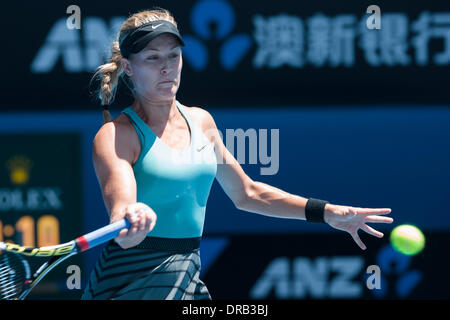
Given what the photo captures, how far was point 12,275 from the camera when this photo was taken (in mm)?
2869

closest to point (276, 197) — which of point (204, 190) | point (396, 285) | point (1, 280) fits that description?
point (204, 190)

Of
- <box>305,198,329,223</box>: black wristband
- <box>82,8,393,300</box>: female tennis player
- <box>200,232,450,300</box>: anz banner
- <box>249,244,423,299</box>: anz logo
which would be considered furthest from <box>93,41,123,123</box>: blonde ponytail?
<box>249,244,423,299</box>: anz logo

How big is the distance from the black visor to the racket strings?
0.78 m

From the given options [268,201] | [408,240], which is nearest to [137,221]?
→ [268,201]

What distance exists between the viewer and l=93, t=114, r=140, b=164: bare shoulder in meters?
2.83

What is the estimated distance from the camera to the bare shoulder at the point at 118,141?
9.28 ft

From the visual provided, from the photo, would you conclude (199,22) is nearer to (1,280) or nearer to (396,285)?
(396,285)

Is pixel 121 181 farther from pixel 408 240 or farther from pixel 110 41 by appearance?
pixel 110 41

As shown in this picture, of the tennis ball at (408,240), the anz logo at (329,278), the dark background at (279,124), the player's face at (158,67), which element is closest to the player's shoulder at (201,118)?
the player's face at (158,67)

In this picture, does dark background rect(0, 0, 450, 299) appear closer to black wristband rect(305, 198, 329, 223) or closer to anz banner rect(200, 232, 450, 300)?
anz banner rect(200, 232, 450, 300)

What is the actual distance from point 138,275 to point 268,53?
2424mm

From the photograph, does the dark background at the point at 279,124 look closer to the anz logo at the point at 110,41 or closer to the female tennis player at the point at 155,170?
the anz logo at the point at 110,41

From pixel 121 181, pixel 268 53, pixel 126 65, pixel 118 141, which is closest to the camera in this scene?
pixel 121 181
